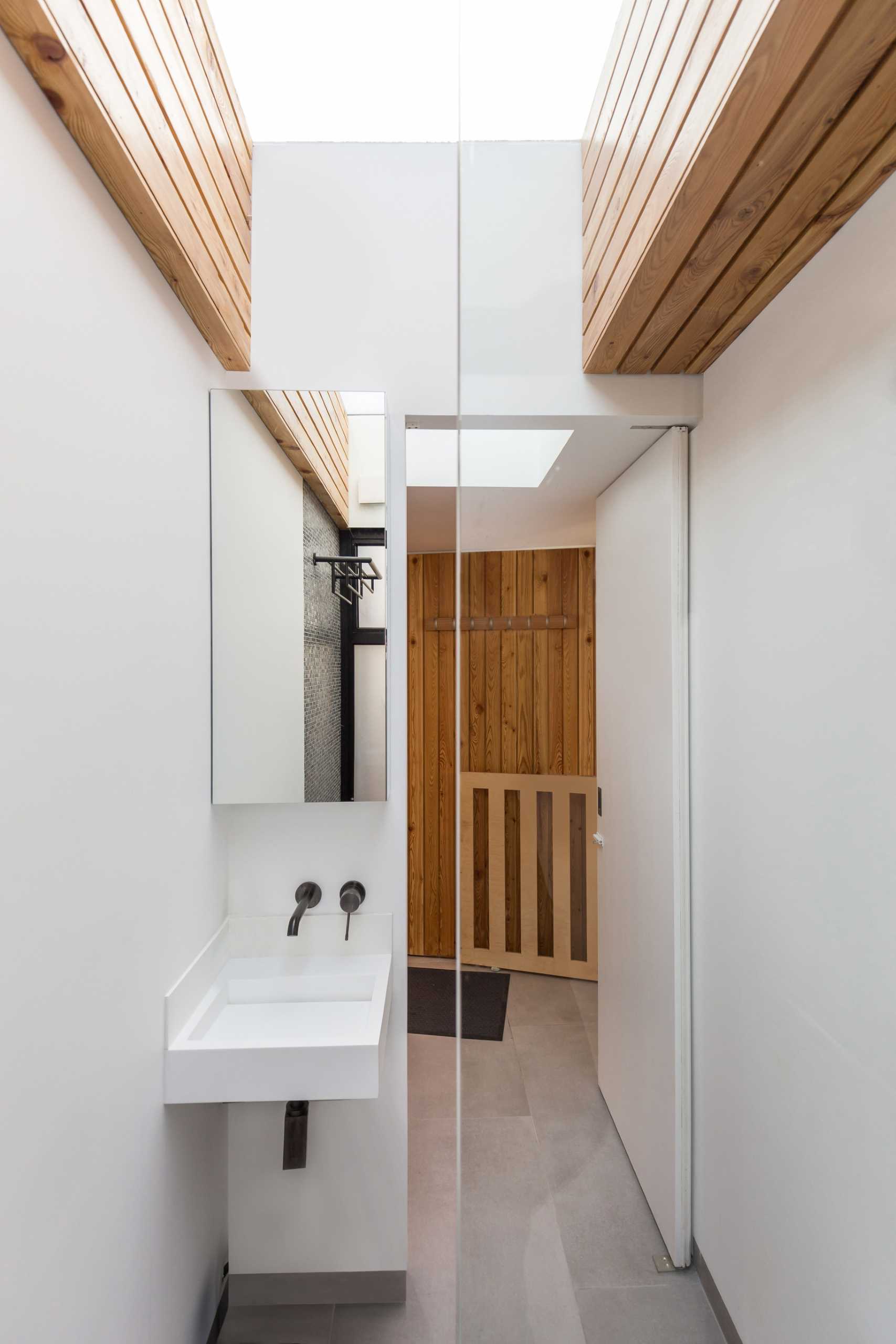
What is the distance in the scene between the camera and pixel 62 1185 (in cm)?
99

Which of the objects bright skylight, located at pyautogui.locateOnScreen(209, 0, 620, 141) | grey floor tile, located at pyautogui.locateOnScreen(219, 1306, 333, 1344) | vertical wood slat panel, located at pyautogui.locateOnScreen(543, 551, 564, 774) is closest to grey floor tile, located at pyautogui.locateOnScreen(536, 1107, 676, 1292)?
vertical wood slat panel, located at pyautogui.locateOnScreen(543, 551, 564, 774)

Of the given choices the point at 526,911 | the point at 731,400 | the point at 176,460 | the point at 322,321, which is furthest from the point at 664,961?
Result: the point at 322,321

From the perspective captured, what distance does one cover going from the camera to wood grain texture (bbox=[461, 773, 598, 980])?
99 cm

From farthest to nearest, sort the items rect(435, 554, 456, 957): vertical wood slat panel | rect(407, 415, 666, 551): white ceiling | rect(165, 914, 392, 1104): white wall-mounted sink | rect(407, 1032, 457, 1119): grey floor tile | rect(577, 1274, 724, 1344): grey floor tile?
rect(407, 1032, 457, 1119): grey floor tile < rect(165, 914, 392, 1104): white wall-mounted sink < rect(435, 554, 456, 957): vertical wood slat panel < rect(407, 415, 666, 551): white ceiling < rect(577, 1274, 724, 1344): grey floor tile

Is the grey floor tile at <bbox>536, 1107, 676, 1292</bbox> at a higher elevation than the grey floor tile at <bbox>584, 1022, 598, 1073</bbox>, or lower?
lower

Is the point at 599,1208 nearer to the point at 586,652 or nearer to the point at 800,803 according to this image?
the point at 800,803

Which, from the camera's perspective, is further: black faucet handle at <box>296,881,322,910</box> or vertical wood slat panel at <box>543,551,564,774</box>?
black faucet handle at <box>296,881,322,910</box>

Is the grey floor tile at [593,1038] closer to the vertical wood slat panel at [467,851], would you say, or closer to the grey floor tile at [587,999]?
the grey floor tile at [587,999]

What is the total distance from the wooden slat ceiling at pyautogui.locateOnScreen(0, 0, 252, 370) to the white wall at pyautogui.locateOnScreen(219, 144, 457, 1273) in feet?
0.31

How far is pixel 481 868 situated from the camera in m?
1.00

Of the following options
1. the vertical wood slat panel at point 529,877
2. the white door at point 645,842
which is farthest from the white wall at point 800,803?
the vertical wood slat panel at point 529,877

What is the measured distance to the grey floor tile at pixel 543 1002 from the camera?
0.98 m

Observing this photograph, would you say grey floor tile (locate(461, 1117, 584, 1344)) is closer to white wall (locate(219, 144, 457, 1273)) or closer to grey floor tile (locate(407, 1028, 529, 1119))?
grey floor tile (locate(407, 1028, 529, 1119))

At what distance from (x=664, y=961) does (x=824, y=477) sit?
26.6 inches
